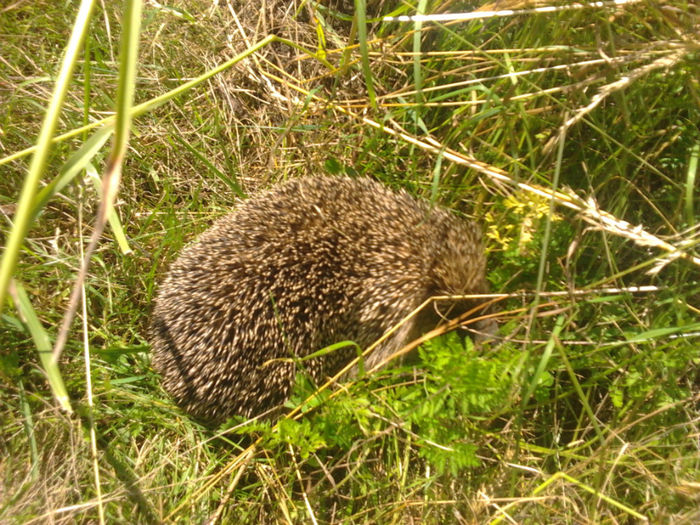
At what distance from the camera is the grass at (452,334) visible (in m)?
2.57

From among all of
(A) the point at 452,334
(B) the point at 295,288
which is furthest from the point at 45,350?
(A) the point at 452,334

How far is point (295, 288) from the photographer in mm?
2945

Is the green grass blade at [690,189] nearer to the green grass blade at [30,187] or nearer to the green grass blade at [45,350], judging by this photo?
the green grass blade at [30,187]

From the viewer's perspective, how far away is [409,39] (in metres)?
3.44

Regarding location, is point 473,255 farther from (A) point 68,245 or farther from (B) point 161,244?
(A) point 68,245

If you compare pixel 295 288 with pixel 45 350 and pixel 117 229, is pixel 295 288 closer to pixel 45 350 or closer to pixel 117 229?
pixel 117 229

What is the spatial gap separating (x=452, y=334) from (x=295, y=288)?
0.92 meters

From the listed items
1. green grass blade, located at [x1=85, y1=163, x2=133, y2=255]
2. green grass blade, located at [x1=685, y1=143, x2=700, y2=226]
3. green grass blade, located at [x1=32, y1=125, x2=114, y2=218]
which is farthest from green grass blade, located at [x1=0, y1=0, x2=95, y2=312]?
green grass blade, located at [x1=685, y1=143, x2=700, y2=226]

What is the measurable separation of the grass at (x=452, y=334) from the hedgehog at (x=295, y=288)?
23 cm

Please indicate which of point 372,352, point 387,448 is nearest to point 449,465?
point 387,448

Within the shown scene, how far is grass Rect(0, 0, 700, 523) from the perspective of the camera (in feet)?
8.44

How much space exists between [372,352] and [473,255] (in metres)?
0.87

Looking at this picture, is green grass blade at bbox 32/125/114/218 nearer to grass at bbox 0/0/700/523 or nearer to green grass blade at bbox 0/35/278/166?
grass at bbox 0/0/700/523

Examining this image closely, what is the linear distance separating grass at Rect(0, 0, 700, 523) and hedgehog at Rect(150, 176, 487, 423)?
23 centimetres
